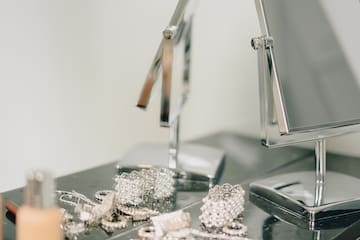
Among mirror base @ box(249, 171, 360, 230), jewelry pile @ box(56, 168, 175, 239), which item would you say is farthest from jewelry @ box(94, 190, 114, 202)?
mirror base @ box(249, 171, 360, 230)

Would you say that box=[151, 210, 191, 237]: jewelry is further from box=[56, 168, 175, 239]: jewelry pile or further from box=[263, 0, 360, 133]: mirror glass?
box=[263, 0, 360, 133]: mirror glass

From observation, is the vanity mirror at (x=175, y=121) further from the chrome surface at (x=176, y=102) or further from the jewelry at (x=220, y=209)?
the jewelry at (x=220, y=209)

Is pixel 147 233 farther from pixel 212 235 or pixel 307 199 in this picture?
pixel 307 199

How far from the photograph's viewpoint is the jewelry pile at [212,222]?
683mm

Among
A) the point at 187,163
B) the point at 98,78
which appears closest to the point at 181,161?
the point at 187,163

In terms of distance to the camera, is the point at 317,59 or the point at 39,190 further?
the point at 317,59

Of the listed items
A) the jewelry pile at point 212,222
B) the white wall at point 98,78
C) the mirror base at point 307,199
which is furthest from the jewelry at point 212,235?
the white wall at point 98,78

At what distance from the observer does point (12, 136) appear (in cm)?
119

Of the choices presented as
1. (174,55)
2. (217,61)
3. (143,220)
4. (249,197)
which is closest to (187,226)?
(143,220)

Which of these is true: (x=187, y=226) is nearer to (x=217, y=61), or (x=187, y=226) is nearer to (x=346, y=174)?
(x=346, y=174)

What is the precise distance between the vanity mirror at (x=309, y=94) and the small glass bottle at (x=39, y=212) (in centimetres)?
36

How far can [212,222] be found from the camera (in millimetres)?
728

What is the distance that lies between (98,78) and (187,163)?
411 mm

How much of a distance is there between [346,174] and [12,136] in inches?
25.9
